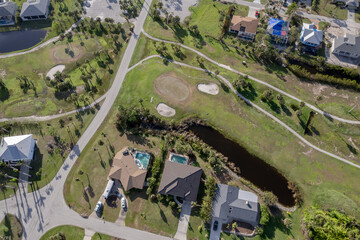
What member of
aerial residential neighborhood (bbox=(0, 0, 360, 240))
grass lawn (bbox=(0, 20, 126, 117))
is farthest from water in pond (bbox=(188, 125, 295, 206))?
grass lawn (bbox=(0, 20, 126, 117))

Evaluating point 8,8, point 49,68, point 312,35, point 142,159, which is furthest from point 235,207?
point 8,8

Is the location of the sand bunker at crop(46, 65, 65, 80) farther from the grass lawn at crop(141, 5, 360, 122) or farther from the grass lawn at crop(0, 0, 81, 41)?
the grass lawn at crop(141, 5, 360, 122)

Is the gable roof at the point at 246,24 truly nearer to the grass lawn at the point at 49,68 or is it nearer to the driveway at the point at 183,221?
the grass lawn at the point at 49,68

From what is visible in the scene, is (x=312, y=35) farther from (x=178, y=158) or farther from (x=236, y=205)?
(x=236, y=205)

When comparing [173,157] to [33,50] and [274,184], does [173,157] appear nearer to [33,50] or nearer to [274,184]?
[274,184]

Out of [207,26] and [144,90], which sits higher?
[207,26]

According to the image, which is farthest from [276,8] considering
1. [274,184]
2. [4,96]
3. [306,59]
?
[4,96]

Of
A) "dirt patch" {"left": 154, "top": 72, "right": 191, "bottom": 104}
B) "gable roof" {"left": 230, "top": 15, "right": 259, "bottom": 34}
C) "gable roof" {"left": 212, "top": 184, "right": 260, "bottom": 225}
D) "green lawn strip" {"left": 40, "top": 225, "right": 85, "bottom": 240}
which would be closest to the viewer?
"gable roof" {"left": 212, "top": 184, "right": 260, "bottom": 225}

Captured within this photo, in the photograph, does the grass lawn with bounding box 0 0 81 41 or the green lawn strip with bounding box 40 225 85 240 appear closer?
the green lawn strip with bounding box 40 225 85 240
